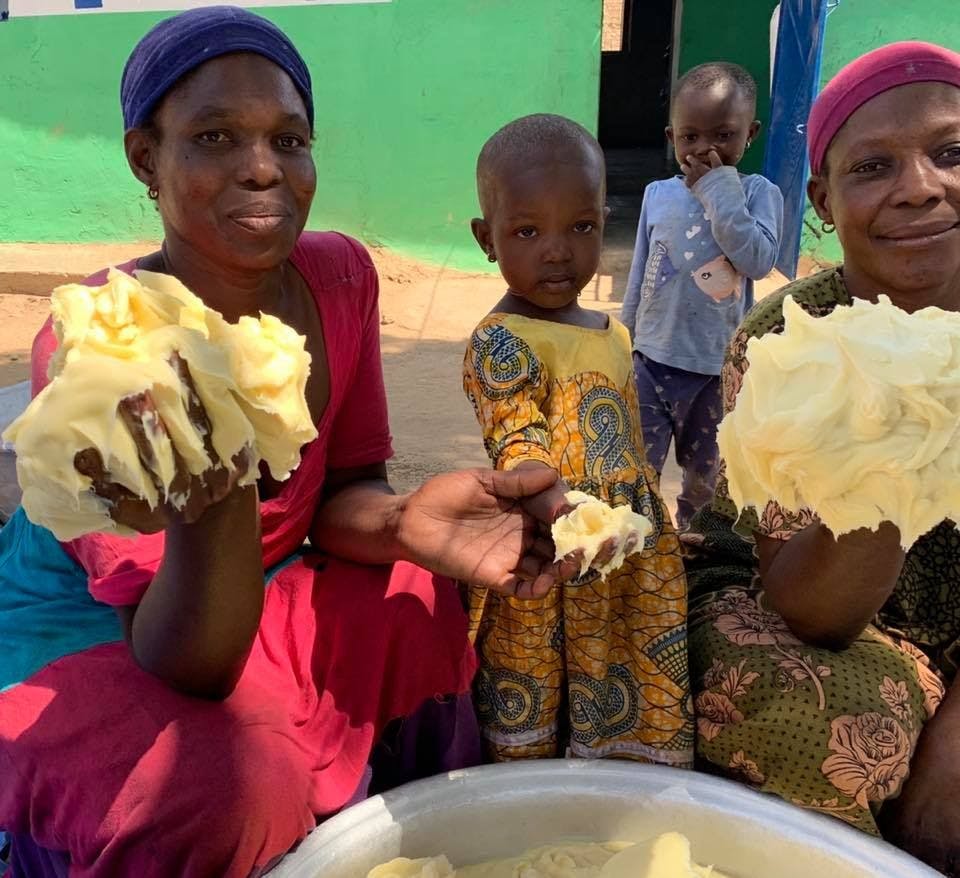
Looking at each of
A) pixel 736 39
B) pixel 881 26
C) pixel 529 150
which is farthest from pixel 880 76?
pixel 736 39

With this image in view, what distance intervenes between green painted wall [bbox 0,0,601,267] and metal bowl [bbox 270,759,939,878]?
6353 millimetres

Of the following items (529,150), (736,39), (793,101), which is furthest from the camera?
(736,39)

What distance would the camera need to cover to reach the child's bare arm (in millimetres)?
3320

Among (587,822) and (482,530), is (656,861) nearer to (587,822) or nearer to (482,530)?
(587,822)

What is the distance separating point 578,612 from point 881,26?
6.83 meters

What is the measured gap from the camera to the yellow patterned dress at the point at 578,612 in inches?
71.8

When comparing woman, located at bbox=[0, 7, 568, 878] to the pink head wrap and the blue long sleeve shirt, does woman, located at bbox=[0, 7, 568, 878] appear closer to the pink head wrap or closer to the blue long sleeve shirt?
the pink head wrap

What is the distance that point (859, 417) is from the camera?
1325 millimetres

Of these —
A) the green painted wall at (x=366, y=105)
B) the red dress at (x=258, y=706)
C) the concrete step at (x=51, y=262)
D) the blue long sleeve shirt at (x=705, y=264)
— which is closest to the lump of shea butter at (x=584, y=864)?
the red dress at (x=258, y=706)

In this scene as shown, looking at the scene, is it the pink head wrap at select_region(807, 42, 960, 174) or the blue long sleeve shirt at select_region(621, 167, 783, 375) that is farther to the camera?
the blue long sleeve shirt at select_region(621, 167, 783, 375)

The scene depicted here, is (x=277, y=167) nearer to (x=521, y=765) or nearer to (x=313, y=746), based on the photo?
(x=313, y=746)

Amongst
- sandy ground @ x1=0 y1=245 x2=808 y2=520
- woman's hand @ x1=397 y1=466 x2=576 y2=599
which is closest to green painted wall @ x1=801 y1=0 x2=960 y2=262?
sandy ground @ x1=0 y1=245 x2=808 y2=520

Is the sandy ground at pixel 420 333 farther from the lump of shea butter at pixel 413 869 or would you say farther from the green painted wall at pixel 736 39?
the lump of shea butter at pixel 413 869

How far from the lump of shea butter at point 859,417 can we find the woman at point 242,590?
0.47m
